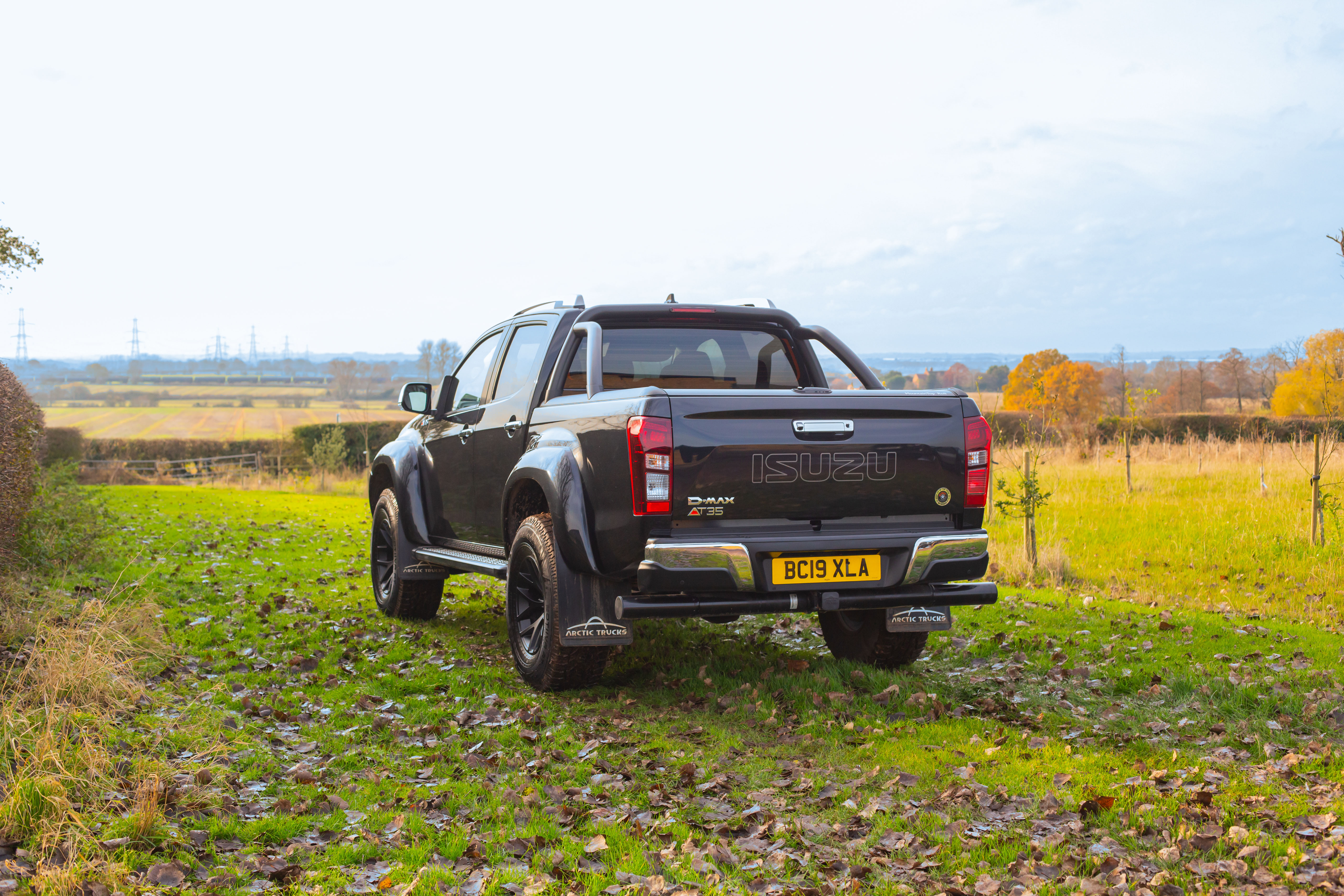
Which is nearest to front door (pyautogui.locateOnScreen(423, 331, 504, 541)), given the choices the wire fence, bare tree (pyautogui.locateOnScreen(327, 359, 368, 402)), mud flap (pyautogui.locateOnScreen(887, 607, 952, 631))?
mud flap (pyautogui.locateOnScreen(887, 607, 952, 631))

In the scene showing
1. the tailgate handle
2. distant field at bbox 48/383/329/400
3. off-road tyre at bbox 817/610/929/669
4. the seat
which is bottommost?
off-road tyre at bbox 817/610/929/669

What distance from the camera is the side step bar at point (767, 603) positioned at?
201 inches

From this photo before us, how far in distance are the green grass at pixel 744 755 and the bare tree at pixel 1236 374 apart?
144 ft

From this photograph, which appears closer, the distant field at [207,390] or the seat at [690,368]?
the seat at [690,368]

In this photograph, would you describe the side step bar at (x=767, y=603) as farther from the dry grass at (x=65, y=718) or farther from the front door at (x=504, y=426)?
the dry grass at (x=65, y=718)

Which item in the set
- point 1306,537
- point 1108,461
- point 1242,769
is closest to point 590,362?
point 1242,769

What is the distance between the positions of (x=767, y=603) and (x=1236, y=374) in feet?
161

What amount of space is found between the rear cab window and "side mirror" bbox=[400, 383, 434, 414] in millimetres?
2010

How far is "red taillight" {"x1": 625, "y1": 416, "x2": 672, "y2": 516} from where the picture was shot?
488 centimetres

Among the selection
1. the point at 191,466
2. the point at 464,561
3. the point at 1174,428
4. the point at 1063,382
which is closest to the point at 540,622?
the point at 464,561

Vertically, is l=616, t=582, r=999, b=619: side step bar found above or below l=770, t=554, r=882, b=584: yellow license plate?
below

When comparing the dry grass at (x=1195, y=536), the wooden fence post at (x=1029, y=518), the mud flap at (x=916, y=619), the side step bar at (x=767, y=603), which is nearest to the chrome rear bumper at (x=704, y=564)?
the side step bar at (x=767, y=603)

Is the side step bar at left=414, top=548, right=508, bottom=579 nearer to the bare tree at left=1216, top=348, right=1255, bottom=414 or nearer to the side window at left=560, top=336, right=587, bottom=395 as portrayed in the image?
the side window at left=560, top=336, right=587, bottom=395

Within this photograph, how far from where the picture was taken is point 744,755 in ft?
15.9
